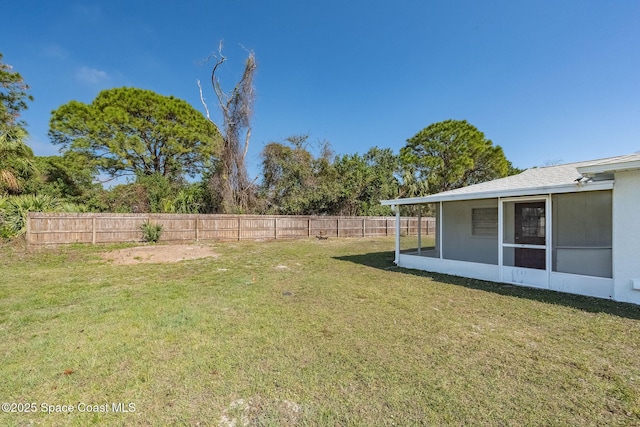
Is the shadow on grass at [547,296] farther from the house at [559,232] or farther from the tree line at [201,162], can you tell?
the tree line at [201,162]

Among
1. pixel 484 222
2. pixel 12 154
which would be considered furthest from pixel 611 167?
pixel 12 154

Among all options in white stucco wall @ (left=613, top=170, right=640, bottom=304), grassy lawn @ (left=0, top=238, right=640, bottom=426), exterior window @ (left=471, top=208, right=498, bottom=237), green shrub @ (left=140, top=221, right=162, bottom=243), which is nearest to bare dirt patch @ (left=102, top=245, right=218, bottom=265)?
green shrub @ (left=140, top=221, right=162, bottom=243)

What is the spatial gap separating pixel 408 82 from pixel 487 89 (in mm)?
4015

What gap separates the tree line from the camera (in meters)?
17.0

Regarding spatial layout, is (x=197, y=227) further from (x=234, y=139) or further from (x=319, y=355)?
(x=319, y=355)

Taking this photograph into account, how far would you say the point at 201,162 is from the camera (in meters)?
22.8

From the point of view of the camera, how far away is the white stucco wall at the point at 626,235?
4.50 m

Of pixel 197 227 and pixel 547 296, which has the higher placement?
pixel 197 227

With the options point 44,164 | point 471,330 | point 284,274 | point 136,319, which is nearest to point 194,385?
point 136,319

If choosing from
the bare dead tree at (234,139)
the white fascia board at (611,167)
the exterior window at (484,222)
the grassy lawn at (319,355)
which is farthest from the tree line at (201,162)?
the white fascia board at (611,167)

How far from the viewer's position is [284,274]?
7.08 meters

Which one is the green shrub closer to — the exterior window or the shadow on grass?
the shadow on grass

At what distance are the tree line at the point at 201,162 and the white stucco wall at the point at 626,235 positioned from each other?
15.2m

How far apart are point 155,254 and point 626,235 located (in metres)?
12.2
